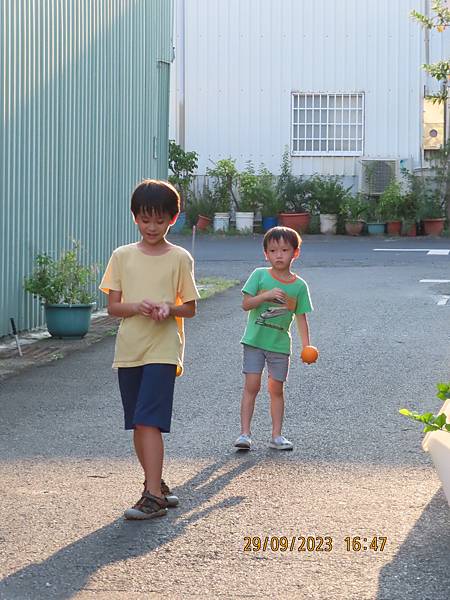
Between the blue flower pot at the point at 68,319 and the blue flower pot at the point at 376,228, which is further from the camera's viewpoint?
the blue flower pot at the point at 376,228

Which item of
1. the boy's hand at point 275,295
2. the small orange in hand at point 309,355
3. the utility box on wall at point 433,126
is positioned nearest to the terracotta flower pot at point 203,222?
the utility box on wall at point 433,126

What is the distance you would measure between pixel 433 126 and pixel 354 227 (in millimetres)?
3509

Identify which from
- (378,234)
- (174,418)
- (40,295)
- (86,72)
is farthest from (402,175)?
(174,418)

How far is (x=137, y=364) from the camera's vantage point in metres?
5.93

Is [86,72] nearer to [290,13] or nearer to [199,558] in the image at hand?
[199,558]

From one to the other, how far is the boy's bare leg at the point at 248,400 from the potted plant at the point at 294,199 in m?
22.3

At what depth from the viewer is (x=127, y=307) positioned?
5.89 m

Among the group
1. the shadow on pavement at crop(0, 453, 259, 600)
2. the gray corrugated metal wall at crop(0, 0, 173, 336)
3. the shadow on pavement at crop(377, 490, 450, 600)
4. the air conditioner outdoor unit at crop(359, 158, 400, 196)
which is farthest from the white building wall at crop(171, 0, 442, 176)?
the shadow on pavement at crop(377, 490, 450, 600)

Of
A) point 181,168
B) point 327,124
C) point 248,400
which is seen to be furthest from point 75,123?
point 327,124

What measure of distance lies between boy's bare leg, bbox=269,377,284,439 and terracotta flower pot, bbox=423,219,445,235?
2219cm

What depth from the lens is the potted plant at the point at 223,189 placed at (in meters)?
30.2

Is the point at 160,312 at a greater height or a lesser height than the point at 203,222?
greater

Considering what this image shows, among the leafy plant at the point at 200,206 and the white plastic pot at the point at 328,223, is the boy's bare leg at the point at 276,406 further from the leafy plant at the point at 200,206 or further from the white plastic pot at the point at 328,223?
the leafy plant at the point at 200,206

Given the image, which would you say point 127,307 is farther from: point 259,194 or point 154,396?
point 259,194
